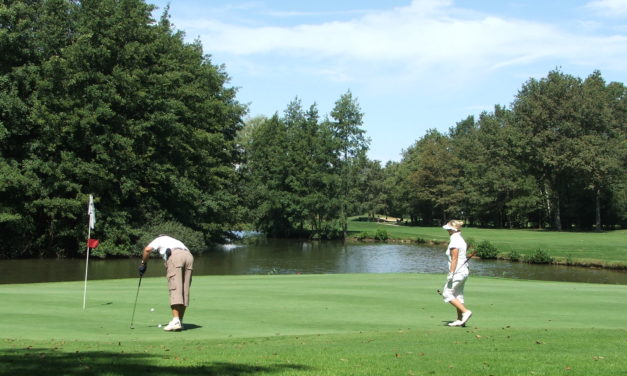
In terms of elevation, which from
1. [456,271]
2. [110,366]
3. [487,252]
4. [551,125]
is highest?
[551,125]

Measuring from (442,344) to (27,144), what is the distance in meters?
38.9

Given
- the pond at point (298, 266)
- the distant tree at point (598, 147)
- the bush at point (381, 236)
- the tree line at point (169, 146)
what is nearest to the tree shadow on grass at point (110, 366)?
the pond at point (298, 266)

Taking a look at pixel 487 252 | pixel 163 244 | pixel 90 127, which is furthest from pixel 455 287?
pixel 487 252

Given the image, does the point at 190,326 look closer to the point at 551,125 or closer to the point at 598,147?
the point at 598,147

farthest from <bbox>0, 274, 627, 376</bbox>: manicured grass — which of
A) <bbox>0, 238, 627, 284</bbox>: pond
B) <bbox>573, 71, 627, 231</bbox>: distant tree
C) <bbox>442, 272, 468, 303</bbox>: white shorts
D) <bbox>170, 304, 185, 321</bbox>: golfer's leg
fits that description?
<bbox>573, 71, 627, 231</bbox>: distant tree

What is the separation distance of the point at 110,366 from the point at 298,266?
35434 millimetres

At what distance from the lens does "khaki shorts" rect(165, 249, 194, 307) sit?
34.6 feet

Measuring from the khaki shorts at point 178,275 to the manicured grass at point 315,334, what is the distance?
62cm

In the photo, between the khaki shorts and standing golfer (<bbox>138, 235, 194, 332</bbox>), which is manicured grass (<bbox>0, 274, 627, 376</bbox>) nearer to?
standing golfer (<bbox>138, 235, 194, 332</bbox>)

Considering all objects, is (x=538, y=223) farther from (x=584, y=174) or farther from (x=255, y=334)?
(x=255, y=334)

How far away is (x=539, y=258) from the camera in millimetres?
44125

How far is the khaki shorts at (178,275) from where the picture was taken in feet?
34.6

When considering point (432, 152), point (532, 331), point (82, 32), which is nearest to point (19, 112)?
point (82, 32)

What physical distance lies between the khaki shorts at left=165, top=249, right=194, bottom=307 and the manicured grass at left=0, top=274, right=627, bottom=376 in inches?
24.6
